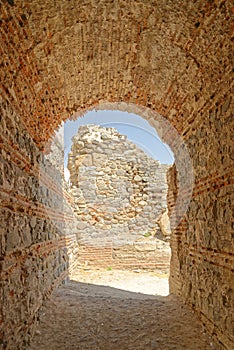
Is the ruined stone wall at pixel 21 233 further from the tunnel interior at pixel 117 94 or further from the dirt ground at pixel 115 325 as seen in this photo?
the dirt ground at pixel 115 325

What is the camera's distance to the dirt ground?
2.92 m

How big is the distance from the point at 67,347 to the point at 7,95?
2392 mm

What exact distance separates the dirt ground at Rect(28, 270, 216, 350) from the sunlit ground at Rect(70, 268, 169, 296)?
6.95ft

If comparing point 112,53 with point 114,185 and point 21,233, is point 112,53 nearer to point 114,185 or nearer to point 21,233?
point 21,233

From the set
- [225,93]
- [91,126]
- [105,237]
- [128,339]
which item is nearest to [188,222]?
[128,339]

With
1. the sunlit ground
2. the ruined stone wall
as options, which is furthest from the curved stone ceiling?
the sunlit ground

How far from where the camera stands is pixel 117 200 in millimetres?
10562

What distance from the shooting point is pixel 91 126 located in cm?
1096

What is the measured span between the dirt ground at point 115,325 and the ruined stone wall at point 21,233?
245 millimetres

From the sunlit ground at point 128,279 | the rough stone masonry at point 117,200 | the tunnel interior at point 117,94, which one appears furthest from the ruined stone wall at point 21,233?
the rough stone masonry at point 117,200

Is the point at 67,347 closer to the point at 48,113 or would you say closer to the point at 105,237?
the point at 48,113

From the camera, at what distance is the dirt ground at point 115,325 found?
2.92m

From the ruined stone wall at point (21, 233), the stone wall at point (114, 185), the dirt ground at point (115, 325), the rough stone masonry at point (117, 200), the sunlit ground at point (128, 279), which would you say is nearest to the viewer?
the ruined stone wall at point (21, 233)

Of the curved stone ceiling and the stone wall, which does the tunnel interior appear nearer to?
the curved stone ceiling
